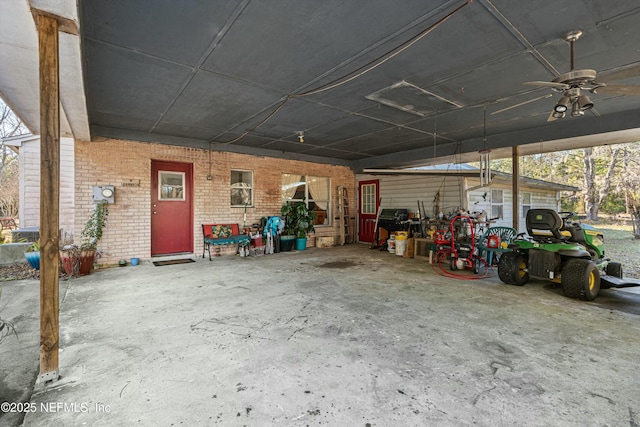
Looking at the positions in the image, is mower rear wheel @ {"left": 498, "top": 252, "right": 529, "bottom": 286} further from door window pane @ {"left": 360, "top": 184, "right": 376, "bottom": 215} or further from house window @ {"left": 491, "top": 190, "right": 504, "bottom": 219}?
door window pane @ {"left": 360, "top": 184, "right": 376, "bottom": 215}

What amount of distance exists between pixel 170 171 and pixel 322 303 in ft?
16.7

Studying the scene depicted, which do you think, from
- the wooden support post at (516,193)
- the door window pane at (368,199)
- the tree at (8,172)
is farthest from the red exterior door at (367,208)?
the tree at (8,172)

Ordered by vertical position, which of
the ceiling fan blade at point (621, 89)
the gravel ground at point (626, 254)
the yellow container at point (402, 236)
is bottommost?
the gravel ground at point (626, 254)

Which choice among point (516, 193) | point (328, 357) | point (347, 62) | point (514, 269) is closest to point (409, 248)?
point (516, 193)

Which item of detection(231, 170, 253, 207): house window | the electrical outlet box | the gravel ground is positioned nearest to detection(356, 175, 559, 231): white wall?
the gravel ground

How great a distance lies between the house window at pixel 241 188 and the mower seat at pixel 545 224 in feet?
20.2

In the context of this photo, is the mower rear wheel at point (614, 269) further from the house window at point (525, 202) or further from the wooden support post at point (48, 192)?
the wooden support post at point (48, 192)

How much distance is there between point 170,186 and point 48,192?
5002 millimetres

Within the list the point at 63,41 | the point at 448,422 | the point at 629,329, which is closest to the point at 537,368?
the point at 448,422

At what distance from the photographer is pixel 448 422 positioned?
1684 millimetres

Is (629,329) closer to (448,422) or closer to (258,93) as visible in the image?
(448,422)

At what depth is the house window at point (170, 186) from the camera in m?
6.64

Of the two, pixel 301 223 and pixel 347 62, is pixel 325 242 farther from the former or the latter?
pixel 347 62

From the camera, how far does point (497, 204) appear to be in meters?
9.16
